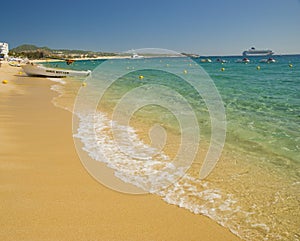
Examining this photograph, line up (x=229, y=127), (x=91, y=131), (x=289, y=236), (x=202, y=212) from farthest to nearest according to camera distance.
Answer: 1. (x=229, y=127)
2. (x=91, y=131)
3. (x=202, y=212)
4. (x=289, y=236)

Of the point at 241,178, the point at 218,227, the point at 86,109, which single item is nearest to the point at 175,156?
the point at 241,178

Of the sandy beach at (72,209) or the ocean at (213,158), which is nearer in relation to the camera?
the sandy beach at (72,209)

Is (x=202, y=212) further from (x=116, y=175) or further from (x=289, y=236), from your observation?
(x=116, y=175)

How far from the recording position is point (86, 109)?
11.1 meters

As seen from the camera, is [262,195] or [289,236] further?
[262,195]

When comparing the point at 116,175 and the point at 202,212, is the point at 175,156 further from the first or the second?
the point at 202,212

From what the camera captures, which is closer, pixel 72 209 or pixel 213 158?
pixel 72 209

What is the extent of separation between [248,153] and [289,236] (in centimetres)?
300

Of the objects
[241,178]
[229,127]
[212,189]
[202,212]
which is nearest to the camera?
[202,212]

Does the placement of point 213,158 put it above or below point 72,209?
above

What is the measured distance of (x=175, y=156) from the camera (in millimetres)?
5680

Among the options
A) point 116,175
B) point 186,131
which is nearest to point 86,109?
point 186,131

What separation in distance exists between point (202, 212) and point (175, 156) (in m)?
2.21

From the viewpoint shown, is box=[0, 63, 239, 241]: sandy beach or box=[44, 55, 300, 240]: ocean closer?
box=[0, 63, 239, 241]: sandy beach
